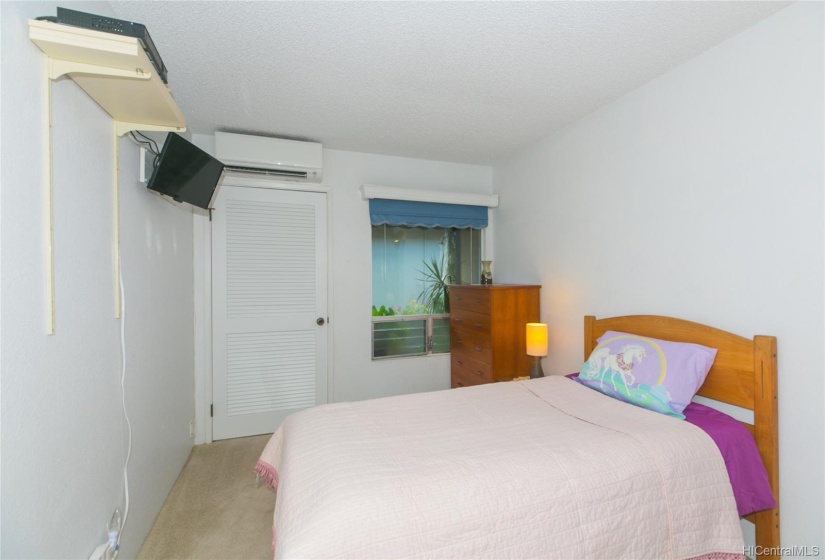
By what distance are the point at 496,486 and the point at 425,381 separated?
2.53 metres

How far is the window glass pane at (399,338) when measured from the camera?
3.60m

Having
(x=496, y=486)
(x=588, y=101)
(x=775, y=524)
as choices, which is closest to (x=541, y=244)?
(x=588, y=101)

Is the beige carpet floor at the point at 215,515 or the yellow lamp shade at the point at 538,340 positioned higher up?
the yellow lamp shade at the point at 538,340

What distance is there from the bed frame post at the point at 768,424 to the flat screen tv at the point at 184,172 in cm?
293

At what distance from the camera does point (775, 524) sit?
1589mm

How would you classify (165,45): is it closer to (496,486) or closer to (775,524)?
(496,486)

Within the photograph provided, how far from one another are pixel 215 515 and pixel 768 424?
2876mm

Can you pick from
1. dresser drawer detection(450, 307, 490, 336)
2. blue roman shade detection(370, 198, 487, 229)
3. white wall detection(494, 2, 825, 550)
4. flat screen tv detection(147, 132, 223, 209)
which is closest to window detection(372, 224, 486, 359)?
blue roman shade detection(370, 198, 487, 229)

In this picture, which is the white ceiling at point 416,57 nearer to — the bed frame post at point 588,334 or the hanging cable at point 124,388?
the hanging cable at point 124,388

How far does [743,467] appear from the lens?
1.54 m

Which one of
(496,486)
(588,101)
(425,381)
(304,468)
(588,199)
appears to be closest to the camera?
(496,486)

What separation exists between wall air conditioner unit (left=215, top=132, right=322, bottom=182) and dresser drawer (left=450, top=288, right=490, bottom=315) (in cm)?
168

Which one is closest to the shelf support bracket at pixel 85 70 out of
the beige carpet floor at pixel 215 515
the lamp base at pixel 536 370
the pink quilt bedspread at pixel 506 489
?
the pink quilt bedspread at pixel 506 489
